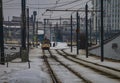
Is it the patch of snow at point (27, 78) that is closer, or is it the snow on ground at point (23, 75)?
the patch of snow at point (27, 78)

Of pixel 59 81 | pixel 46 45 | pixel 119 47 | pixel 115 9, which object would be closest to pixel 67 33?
pixel 46 45

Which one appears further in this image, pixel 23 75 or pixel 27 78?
pixel 23 75

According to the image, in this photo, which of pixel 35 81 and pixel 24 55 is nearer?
pixel 35 81

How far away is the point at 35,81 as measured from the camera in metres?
18.8

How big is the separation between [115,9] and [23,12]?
127 ft

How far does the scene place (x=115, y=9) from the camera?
3123 inches

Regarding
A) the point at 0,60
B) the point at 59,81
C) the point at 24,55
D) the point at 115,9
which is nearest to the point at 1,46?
the point at 0,60

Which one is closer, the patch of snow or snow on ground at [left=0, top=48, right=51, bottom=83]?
the patch of snow

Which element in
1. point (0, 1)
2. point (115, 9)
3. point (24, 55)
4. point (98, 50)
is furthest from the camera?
point (115, 9)

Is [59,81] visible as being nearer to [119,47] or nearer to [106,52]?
[119,47]

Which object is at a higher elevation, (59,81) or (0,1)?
(0,1)

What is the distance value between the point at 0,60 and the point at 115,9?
4564 centimetres

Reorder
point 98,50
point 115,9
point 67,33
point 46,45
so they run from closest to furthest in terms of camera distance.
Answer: point 98,50, point 115,9, point 46,45, point 67,33

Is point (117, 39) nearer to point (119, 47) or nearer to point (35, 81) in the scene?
point (119, 47)
